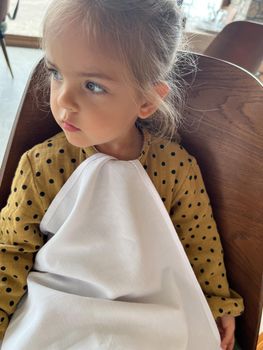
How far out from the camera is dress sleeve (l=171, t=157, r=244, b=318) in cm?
70

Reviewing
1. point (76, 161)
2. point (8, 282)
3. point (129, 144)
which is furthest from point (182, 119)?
point (8, 282)

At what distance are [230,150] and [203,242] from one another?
0.62 feet

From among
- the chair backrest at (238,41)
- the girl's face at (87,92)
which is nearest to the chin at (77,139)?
the girl's face at (87,92)

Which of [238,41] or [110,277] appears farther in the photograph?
[238,41]

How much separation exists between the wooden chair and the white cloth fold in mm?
114

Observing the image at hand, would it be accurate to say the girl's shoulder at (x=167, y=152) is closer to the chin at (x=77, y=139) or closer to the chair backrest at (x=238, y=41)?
the chin at (x=77, y=139)

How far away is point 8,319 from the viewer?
2.01 feet

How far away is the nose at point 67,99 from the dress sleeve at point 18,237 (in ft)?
0.47

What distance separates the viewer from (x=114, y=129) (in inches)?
22.9

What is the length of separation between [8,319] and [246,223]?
0.46m

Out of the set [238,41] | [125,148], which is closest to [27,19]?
[238,41]

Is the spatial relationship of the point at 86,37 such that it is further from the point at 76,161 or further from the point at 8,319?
the point at 8,319

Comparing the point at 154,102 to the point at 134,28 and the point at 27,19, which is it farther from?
the point at 27,19

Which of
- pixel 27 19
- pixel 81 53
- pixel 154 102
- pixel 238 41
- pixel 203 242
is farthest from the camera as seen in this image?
pixel 27 19
